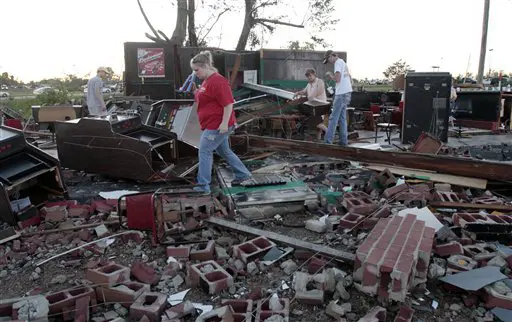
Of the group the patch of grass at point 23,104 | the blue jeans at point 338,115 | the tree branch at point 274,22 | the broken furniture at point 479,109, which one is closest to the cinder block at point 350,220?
the blue jeans at point 338,115

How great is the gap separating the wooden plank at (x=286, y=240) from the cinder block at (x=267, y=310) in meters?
0.78

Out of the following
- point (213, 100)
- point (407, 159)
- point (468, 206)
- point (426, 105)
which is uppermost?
point (213, 100)

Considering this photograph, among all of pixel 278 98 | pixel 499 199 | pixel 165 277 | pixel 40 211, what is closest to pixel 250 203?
pixel 165 277

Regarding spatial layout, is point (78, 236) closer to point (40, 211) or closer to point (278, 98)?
point (40, 211)

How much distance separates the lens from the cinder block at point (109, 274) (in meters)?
3.31

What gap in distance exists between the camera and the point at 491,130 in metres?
12.9

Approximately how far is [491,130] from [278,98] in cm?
673

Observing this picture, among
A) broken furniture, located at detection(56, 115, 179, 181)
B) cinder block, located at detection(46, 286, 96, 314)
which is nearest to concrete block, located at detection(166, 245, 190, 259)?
cinder block, located at detection(46, 286, 96, 314)

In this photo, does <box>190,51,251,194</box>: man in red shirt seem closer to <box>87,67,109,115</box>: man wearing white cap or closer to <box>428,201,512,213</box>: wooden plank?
<box>428,201,512,213</box>: wooden plank

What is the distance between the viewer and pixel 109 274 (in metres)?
3.33

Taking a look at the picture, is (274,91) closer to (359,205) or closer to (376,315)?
(359,205)

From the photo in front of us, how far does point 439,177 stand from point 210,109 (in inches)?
135

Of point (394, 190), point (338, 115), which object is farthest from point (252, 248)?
point (338, 115)

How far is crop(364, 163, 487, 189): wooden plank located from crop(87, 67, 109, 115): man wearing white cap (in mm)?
5942
